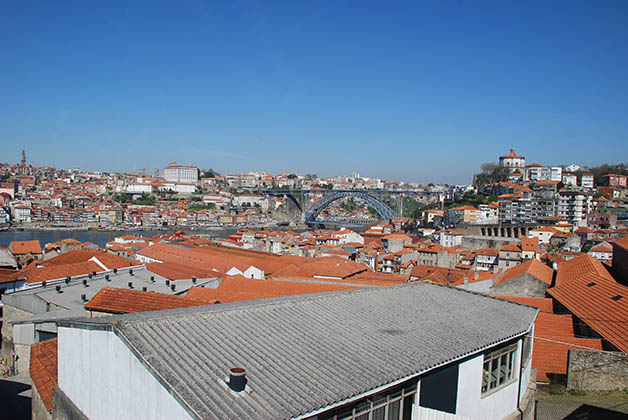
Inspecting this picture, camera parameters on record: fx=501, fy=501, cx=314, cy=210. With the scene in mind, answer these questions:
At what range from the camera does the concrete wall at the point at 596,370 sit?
4.75 meters

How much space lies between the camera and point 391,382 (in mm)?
2496

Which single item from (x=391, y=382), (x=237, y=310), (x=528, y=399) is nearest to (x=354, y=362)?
(x=391, y=382)

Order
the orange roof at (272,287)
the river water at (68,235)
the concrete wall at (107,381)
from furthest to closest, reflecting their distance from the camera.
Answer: the river water at (68,235)
the orange roof at (272,287)
the concrete wall at (107,381)

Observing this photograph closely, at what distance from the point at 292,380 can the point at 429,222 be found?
40.7 m

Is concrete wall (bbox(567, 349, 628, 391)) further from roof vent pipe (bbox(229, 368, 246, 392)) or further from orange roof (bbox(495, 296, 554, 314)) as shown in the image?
roof vent pipe (bbox(229, 368, 246, 392))

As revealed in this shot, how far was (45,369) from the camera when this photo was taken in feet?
13.7

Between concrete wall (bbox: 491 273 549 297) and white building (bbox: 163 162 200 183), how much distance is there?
7510 cm

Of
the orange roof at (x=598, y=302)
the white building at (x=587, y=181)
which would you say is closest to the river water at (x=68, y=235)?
the white building at (x=587, y=181)

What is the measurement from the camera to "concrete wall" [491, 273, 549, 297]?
933cm

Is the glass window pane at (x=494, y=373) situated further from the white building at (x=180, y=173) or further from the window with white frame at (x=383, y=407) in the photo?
the white building at (x=180, y=173)

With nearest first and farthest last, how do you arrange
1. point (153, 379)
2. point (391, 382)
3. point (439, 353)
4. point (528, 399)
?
point (153, 379)
point (391, 382)
point (439, 353)
point (528, 399)

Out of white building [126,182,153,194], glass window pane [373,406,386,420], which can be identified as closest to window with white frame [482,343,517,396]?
glass window pane [373,406,386,420]

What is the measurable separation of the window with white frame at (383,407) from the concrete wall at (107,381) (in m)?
0.74

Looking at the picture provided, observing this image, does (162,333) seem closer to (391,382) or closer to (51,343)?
(391,382)
